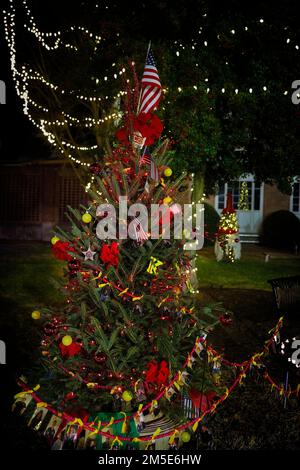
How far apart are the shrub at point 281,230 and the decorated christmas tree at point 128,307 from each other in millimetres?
17318

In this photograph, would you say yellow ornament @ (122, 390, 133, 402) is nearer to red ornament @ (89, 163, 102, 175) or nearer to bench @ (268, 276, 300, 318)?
red ornament @ (89, 163, 102, 175)

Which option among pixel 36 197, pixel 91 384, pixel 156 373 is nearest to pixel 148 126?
pixel 156 373

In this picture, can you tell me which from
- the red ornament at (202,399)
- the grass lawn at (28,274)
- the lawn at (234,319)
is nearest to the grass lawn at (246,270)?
the lawn at (234,319)

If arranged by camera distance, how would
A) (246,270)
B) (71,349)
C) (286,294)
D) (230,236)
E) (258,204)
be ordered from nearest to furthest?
(71,349), (286,294), (246,270), (230,236), (258,204)

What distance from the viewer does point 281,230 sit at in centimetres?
2164

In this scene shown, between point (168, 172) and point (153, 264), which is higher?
point (168, 172)

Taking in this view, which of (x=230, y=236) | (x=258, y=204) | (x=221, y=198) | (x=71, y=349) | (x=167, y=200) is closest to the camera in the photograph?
(x=71, y=349)

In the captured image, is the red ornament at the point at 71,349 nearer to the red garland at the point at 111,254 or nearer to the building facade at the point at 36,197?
the red garland at the point at 111,254

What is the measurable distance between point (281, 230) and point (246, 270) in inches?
292

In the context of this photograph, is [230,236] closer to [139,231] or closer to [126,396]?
[139,231]

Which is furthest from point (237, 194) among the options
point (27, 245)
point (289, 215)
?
point (27, 245)

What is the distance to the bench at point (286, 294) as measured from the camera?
27.0 feet

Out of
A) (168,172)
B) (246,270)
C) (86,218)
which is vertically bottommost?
(246,270)

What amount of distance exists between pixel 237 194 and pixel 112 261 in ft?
67.2
